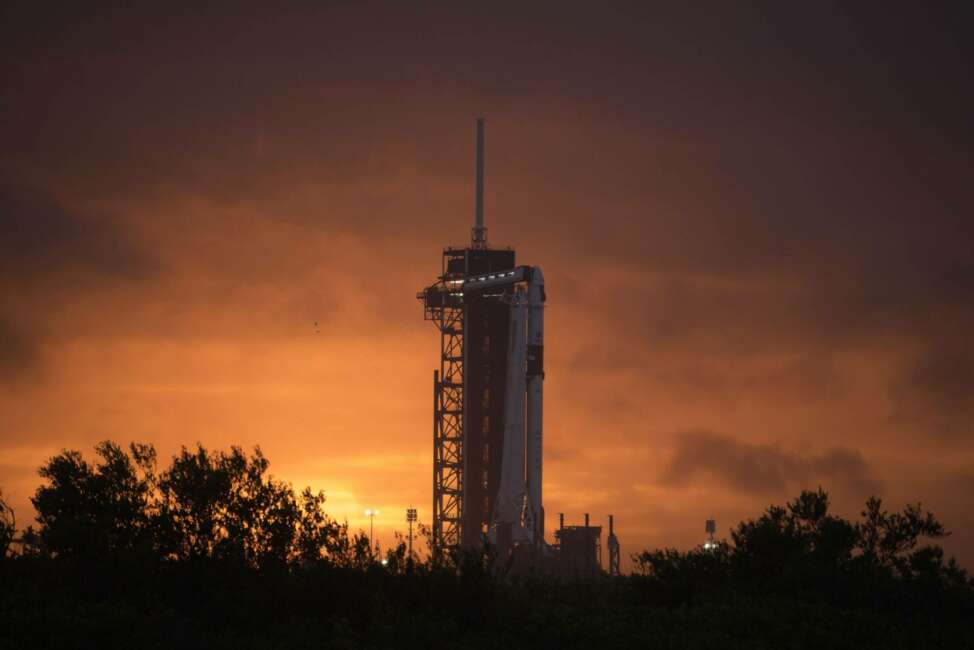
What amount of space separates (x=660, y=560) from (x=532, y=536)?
57095 millimetres

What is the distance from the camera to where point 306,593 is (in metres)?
44.8

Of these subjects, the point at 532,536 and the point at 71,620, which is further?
the point at 532,536

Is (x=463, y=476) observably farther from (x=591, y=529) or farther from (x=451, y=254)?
(x=451, y=254)

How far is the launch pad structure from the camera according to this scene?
4498 inches

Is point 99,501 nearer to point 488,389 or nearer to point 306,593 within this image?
point 306,593

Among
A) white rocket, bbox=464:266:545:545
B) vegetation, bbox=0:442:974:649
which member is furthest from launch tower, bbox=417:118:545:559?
vegetation, bbox=0:442:974:649

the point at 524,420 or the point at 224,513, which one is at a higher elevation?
the point at 524,420

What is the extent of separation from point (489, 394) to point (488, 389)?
1.60ft

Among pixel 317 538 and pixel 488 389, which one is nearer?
pixel 317 538

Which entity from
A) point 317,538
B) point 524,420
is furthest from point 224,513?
point 524,420

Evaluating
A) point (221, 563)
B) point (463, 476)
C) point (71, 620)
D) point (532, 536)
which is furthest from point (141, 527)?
point (463, 476)

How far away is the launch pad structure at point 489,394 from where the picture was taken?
114 metres

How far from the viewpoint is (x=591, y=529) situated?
128m

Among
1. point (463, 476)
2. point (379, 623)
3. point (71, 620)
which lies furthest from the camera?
point (463, 476)
